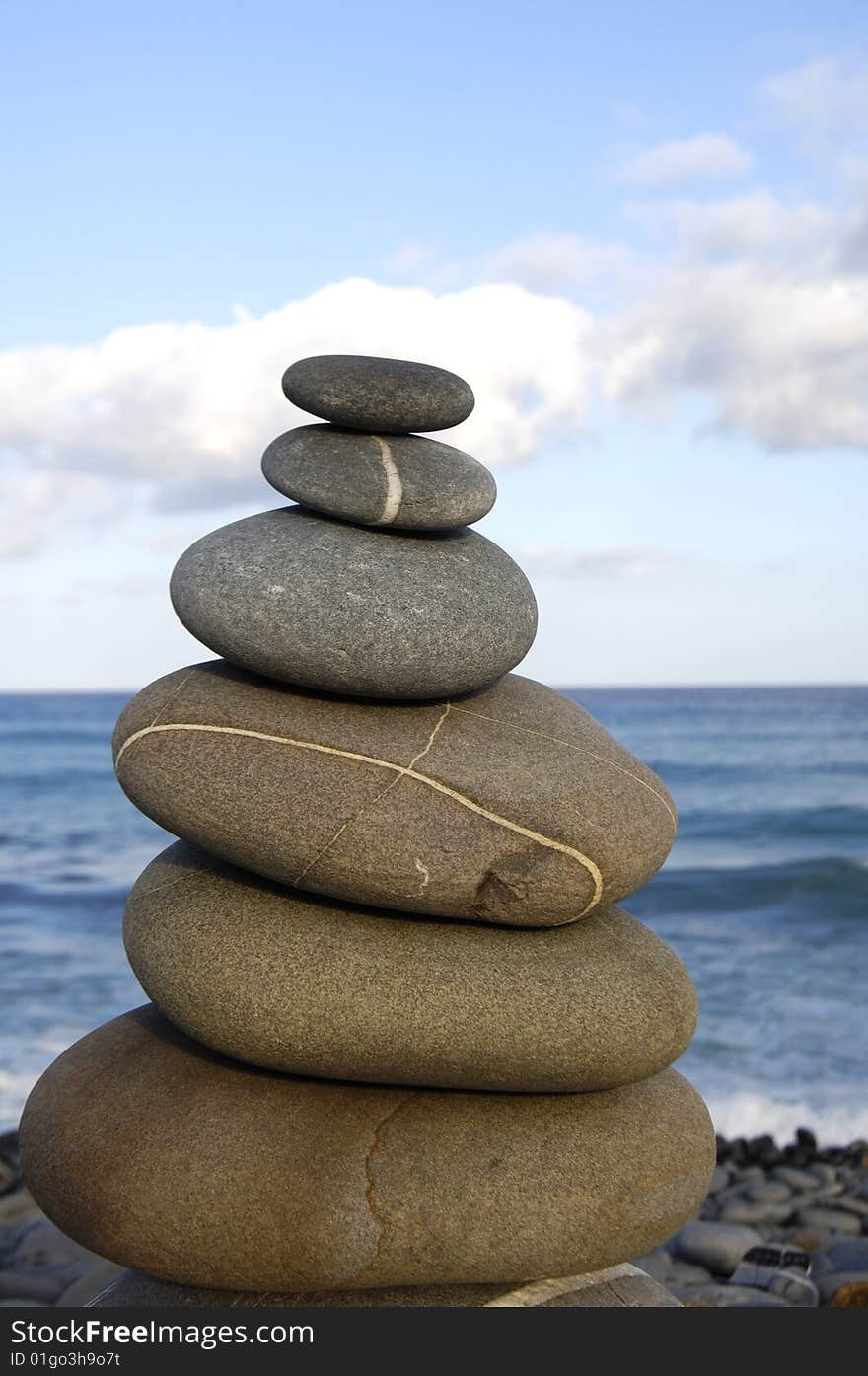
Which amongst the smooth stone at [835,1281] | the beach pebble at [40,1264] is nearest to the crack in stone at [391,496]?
the beach pebble at [40,1264]

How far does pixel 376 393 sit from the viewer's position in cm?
555

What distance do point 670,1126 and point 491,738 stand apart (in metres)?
1.65

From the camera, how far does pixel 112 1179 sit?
16.9 feet

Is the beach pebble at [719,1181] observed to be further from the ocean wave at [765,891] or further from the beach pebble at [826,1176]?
the ocean wave at [765,891]

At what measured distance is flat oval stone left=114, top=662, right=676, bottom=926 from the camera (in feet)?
16.4

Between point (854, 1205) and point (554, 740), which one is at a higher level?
point (554, 740)

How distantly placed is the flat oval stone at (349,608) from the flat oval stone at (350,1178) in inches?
62.0

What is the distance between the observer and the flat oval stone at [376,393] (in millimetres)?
5555

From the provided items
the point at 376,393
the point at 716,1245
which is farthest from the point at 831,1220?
the point at 376,393

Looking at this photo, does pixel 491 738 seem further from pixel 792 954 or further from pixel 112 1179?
pixel 792 954

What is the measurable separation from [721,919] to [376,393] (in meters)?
15.2

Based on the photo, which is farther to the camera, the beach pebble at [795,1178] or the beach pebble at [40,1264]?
the beach pebble at [795,1178]

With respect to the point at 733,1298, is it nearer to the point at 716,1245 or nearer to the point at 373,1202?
the point at 716,1245

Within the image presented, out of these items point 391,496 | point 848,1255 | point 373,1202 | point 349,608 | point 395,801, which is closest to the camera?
point 373,1202
